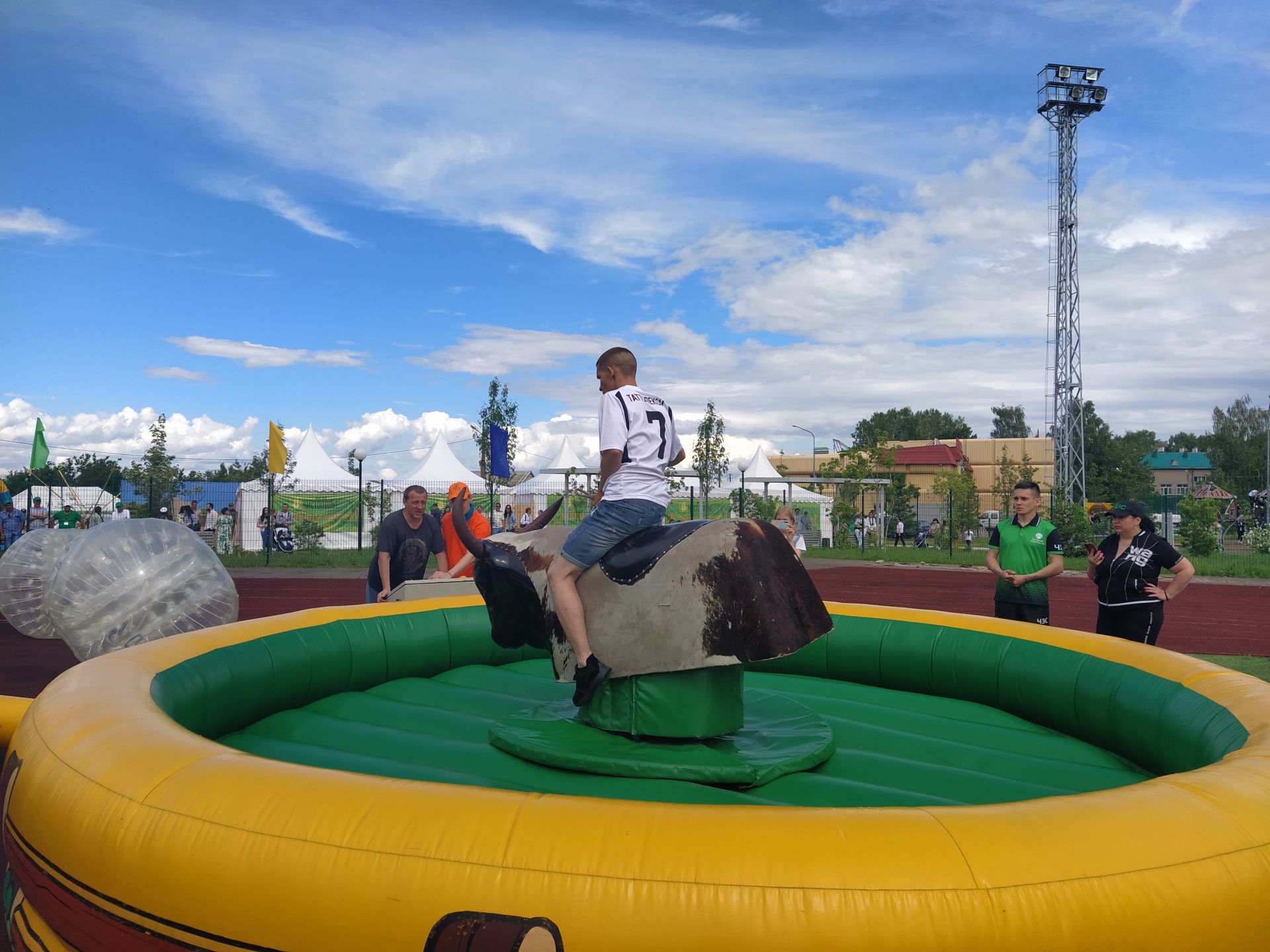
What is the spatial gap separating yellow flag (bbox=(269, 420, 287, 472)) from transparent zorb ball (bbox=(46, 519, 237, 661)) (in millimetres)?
15944

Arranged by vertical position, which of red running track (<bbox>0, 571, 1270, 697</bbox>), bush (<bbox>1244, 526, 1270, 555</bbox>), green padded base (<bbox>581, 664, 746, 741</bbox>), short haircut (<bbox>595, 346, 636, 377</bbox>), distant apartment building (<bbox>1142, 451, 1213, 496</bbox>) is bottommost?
red running track (<bbox>0, 571, 1270, 697</bbox>)

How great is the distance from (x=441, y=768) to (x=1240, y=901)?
2479 millimetres

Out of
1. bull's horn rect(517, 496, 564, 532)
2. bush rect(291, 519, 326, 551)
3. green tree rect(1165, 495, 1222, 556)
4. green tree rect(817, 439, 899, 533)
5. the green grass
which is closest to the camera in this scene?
bull's horn rect(517, 496, 564, 532)

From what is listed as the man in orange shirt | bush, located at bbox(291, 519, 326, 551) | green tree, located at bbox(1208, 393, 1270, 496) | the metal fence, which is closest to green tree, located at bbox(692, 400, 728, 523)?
the metal fence

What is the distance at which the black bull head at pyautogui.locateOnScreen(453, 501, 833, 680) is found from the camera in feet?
11.0

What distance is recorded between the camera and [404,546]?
6.84 m

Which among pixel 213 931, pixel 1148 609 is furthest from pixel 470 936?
pixel 1148 609

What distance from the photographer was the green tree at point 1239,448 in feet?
199

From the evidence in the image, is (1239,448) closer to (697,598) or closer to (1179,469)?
(1179,469)

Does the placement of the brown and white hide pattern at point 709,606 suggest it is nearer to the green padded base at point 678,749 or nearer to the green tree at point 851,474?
the green padded base at point 678,749

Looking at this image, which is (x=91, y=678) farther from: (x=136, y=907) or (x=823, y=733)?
(x=823, y=733)

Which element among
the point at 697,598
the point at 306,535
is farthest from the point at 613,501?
the point at 306,535

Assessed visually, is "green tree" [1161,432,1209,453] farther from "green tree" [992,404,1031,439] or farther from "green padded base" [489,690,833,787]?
"green padded base" [489,690,833,787]

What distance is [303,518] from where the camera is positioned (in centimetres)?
2273
